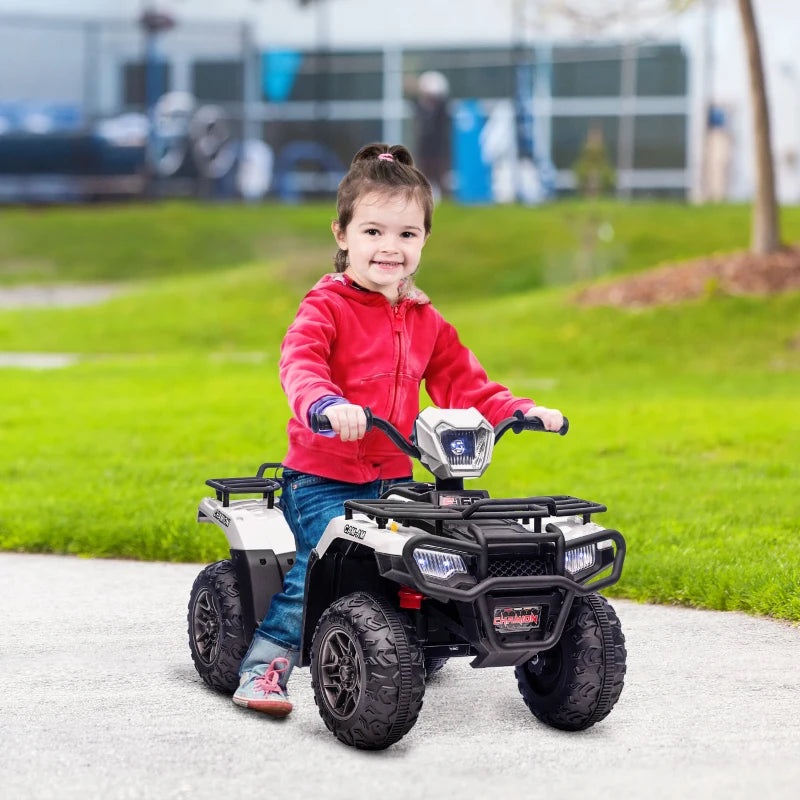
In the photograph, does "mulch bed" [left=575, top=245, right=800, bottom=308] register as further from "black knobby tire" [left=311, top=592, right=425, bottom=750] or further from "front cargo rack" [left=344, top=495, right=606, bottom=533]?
"black knobby tire" [left=311, top=592, right=425, bottom=750]

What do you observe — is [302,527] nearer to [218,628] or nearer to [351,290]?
[218,628]

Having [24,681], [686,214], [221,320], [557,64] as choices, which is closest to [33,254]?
[221,320]

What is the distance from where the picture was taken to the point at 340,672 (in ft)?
12.7

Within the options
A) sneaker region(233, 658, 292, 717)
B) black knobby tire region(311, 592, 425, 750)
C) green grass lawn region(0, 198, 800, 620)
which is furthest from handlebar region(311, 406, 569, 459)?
green grass lawn region(0, 198, 800, 620)

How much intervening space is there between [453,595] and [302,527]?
758 millimetres

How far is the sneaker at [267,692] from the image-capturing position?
13.5 feet

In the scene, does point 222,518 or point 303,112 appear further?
point 303,112

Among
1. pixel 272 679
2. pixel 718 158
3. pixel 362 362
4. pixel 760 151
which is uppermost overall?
pixel 718 158

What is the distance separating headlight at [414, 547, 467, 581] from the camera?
12.0 ft

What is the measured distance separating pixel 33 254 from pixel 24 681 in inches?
846

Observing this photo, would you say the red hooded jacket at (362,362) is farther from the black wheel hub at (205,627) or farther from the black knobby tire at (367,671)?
the black wheel hub at (205,627)

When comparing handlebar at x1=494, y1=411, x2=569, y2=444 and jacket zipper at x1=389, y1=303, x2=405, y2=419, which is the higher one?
jacket zipper at x1=389, y1=303, x2=405, y2=419

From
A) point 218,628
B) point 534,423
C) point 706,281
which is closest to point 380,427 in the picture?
point 534,423

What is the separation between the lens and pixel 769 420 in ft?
33.5
